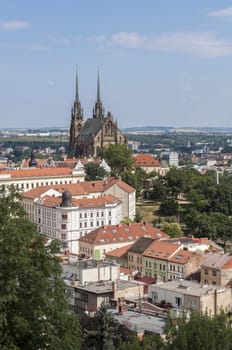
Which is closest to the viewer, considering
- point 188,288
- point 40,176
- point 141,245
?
point 188,288

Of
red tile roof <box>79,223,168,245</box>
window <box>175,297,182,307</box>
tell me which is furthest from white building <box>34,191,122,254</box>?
window <box>175,297,182,307</box>

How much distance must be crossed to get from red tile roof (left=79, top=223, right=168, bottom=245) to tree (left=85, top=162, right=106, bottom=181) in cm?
3393

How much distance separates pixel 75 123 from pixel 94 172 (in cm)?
3820

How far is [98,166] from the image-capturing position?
367 feet

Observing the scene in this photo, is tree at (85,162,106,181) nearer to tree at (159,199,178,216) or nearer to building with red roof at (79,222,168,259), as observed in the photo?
tree at (159,199,178,216)

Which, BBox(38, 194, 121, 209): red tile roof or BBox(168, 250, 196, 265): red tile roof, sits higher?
BBox(38, 194, 121, 209): red tile roof

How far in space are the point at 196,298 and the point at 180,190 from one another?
56.9 metres

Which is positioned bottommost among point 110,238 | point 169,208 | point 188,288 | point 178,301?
point 169,208

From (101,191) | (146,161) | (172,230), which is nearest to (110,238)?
(172,230)

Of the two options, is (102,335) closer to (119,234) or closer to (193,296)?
(193,296)

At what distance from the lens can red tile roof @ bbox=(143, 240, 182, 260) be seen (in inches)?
2447

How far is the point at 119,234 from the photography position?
7362cm

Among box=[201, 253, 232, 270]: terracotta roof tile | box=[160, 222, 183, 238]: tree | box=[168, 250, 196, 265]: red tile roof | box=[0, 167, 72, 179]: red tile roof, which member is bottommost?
box=[160, 222, 183, 238]: tree

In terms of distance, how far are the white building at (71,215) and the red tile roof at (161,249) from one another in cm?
1540
